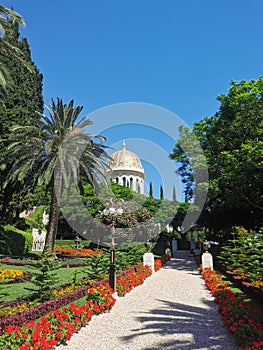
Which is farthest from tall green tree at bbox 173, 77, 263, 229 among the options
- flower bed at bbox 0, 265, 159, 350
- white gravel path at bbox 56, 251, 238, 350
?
flower bed at bbox 0, 265, 159, 350

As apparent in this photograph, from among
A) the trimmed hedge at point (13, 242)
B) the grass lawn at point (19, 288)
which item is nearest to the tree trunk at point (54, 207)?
the grass lawn at point (19, 288)

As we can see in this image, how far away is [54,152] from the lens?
57.4 feet

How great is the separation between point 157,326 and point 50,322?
2257 millimetres

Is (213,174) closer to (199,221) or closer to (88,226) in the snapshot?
(199,221)

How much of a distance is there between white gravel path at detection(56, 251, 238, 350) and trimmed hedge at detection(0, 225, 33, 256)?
13174mm

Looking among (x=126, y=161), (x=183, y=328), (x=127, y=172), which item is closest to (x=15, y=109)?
(x=183, y=328)

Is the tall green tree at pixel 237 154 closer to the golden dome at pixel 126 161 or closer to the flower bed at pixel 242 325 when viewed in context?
the flower bed at pixel 242 325

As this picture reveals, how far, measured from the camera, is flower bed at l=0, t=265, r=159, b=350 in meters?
4.32

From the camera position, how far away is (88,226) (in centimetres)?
3020

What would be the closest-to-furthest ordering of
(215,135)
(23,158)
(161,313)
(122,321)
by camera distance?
1. (122,321)
2. (161,313)
3. (23,158)
4. (215,135)

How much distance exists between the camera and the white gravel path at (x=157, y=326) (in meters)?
5.14

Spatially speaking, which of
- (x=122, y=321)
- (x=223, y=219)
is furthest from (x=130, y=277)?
(x=223, y=219)

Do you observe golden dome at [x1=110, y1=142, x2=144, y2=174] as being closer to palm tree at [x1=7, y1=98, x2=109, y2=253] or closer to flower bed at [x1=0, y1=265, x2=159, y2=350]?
palm tree at [x1=7, y1=98, x2=109, y2=253]

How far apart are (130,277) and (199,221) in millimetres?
12324
